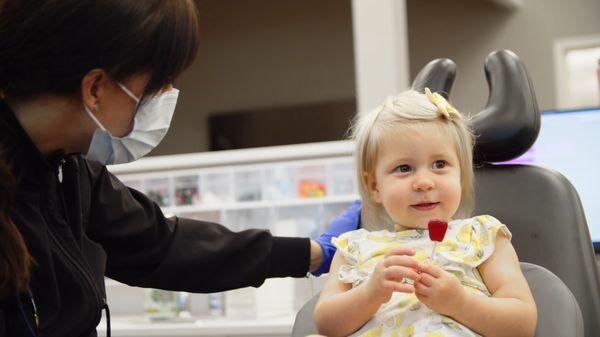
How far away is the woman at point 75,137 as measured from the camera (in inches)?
47.6

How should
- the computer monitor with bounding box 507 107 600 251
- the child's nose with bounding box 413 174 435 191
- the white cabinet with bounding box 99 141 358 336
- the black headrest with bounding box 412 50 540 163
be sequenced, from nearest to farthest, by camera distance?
the child's nose with bounding box 413 174 435 191
the black headrest with bounding box 412 50 540 163
the computer monitor with bounding box 507 107 600 251
the white cabinet with bounding box 99 141 358 336

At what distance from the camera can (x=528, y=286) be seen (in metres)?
A: 1.41

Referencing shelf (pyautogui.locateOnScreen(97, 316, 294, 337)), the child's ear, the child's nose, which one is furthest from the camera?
shelf (pyautogui.locateOnScreen(97, 316, 294, 337))

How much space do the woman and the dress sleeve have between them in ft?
1.87

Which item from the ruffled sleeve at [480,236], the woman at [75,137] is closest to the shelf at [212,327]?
the woman at [75,137]

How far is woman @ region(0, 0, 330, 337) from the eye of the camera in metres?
1.21

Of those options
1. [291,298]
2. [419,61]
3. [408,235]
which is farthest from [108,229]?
[419,61]

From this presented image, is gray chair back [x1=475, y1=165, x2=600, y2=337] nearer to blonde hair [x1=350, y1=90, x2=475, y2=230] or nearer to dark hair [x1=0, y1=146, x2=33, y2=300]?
blonde hair [x1=350, y1=90, x2=475, y2=230]

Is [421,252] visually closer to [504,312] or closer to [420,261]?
[420,261]

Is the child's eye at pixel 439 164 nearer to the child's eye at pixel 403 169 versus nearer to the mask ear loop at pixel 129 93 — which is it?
the child's eye at pixel 403 169

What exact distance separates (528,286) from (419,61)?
606 cm

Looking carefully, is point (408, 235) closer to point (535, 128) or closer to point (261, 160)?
point (535, 128)

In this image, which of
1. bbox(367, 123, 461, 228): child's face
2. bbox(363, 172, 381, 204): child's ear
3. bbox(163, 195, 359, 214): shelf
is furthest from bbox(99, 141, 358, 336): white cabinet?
bbox(367, 123, 461, 228): child's face

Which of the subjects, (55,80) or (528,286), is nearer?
(55,80)
